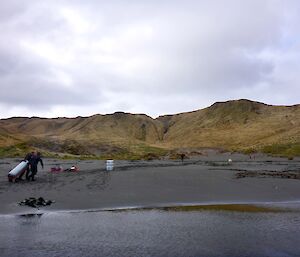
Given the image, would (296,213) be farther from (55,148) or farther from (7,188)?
(55,148)

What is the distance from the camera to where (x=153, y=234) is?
1247 centimetres

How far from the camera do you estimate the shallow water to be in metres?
10.6

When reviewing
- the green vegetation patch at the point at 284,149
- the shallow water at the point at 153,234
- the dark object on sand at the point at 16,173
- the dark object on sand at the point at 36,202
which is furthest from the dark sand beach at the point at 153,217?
the green vegetation patch at the point at 284,149

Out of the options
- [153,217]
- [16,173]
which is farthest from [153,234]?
[16,173]

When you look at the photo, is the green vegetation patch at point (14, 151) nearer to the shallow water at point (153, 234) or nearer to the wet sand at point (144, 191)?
the wet sand at point (144, 191)

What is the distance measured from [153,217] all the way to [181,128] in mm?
124190

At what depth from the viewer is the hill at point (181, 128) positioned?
102875 mm

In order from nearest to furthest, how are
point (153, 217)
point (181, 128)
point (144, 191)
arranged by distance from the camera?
point (153, 217)
point (144, 191)
point (181, 128)

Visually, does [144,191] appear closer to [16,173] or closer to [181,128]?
[16,173]

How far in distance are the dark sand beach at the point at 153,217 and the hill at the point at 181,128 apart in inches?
2455

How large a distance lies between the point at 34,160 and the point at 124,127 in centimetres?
11730

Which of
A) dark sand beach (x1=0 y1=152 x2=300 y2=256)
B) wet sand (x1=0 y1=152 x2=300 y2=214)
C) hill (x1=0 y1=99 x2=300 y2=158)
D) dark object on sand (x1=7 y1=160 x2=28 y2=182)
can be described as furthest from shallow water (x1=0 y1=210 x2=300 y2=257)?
hill (x1=0 y1=99 x2=300 y2=158)

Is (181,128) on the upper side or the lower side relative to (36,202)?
upper

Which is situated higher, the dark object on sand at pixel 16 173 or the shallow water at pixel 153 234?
the dark object on sand at pixel 16 173
